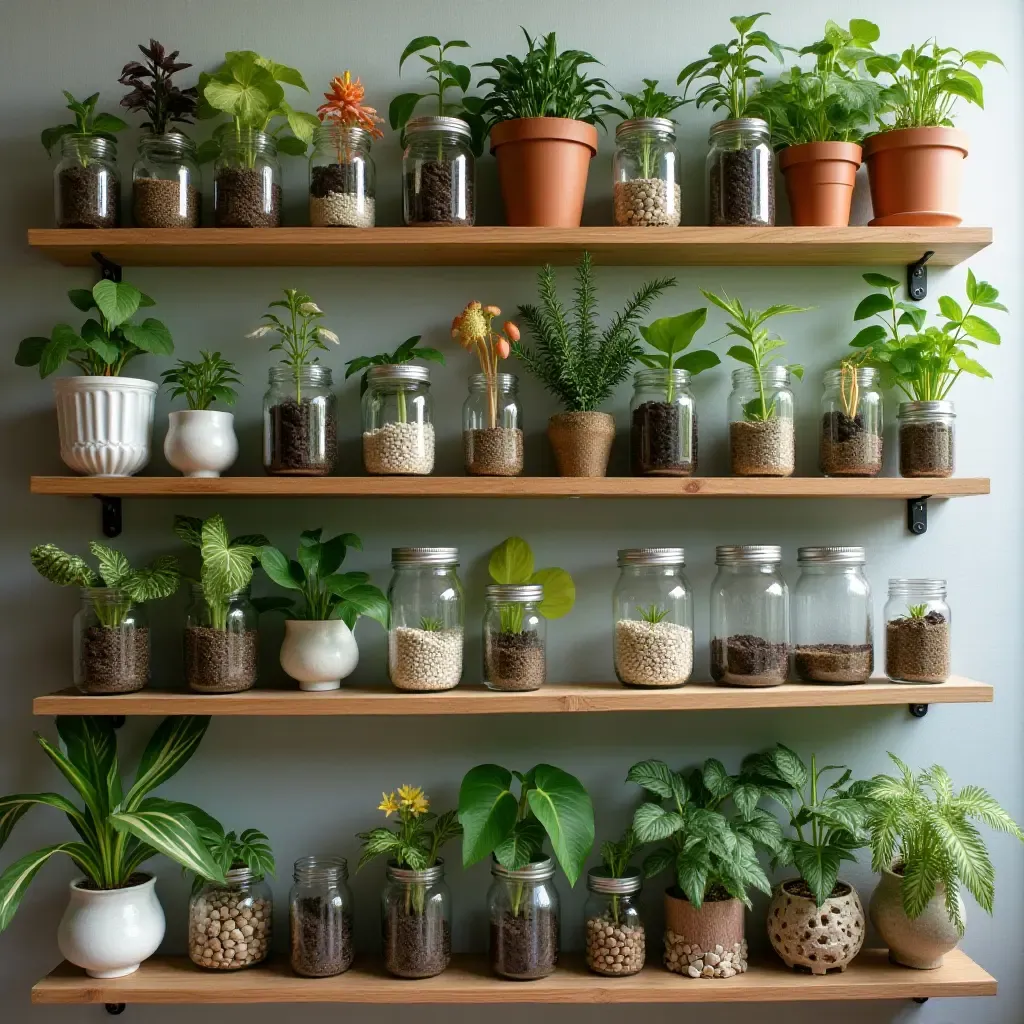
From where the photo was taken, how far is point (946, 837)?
5.35ft

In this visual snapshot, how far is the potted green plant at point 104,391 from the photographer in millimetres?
1712

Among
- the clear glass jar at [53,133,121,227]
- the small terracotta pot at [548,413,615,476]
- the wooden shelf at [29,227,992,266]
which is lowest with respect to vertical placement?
the small terracotta pot at [548,413,615,476]

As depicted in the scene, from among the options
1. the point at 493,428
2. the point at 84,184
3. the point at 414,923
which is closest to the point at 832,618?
the point at 493,428

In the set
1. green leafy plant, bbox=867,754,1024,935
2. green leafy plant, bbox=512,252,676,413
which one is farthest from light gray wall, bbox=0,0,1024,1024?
green leafy plant, bbox=867,754,1024,935

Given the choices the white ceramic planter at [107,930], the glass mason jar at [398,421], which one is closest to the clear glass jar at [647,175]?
the glass mason jar at [398,421]

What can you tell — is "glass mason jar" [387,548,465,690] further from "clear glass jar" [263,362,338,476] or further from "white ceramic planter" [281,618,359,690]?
"clear glass jar" [263,362,338,476]

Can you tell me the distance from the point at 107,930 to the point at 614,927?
839 millimetres

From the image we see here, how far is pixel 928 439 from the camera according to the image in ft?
5.86

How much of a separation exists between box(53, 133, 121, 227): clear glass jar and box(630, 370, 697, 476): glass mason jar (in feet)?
3.21

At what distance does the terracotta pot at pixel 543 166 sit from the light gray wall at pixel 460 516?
139mm

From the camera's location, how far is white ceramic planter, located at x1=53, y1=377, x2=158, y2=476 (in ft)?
5.66

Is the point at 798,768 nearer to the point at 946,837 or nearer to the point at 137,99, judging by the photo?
the point at 946,837

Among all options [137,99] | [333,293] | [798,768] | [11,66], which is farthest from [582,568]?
[11,66]

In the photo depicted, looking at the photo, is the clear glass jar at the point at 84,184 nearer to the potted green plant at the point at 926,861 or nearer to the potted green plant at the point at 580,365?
the potted green plant at the point at 580,365
